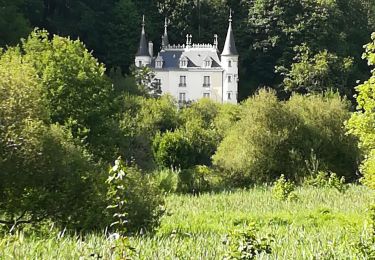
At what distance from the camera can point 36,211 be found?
11.8 meters

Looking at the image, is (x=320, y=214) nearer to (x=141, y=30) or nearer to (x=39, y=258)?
(x=39, y=258)

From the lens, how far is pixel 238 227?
35.8ft

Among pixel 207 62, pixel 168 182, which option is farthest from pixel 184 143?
pixel 207 62

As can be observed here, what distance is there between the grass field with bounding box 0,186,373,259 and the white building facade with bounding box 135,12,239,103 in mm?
36480

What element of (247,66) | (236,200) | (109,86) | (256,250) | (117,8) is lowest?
(236,200)

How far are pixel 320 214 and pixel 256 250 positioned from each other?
10379 millimetres

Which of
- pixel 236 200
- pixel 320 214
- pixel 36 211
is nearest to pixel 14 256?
pixel 36 211

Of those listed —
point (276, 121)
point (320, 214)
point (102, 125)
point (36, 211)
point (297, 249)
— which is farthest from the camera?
point (276, 121)

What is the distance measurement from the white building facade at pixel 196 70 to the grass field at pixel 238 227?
36480 mm

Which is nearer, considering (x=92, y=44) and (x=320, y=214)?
(x=320, y=214)

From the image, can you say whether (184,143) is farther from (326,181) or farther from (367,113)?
(367,113)

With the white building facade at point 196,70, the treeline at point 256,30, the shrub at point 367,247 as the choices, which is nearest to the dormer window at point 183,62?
the white building facade at point 196,70

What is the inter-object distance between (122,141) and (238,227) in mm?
13371

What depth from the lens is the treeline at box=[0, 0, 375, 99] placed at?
57969mm
